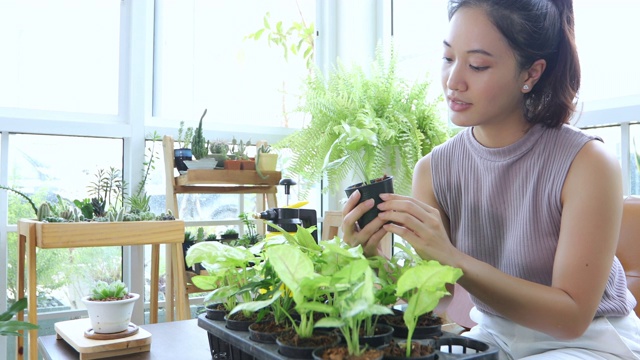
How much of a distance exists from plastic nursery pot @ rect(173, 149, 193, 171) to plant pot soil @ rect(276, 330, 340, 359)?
2007mm

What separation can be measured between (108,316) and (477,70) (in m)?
0.93

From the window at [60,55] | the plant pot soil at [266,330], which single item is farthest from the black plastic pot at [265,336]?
the window at [60,55]

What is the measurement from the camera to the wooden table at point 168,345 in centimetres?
109

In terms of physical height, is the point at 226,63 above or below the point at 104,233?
above

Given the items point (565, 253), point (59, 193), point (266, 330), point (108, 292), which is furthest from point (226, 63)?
point (266, 330)

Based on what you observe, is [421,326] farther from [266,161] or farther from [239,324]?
[266,161]

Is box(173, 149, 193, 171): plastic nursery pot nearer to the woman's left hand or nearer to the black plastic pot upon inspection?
the woman's left hand

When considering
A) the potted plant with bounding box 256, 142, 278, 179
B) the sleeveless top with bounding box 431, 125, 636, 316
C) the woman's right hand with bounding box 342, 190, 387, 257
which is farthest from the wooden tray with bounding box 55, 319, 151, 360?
the potted plant with bounding box 256, 142, 278, 179

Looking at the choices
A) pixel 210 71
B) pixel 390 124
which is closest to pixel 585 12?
pixel 390 124

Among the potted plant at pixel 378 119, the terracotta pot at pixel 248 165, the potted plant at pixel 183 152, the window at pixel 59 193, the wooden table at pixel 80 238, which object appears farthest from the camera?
the terracotta pot at pixel 248 165

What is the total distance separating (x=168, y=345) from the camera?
46.1 inches

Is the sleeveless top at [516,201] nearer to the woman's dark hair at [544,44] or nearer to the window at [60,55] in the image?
the woman's dark hair at [544,44]

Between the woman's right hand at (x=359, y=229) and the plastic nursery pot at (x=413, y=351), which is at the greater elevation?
the woman's right hand at (x=359, y=229)

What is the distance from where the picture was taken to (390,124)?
2.49 m
